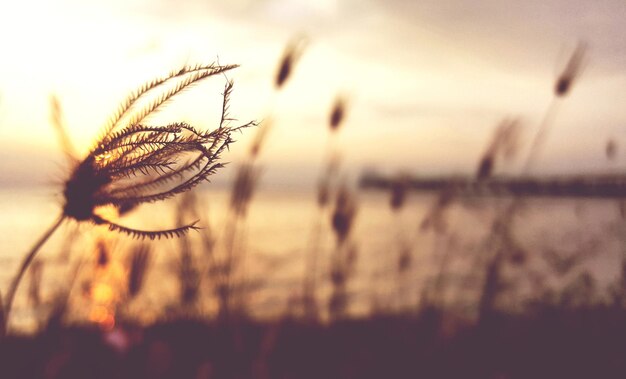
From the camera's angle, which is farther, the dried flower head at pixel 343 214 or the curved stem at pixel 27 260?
the dried flower head at pixel 343 214

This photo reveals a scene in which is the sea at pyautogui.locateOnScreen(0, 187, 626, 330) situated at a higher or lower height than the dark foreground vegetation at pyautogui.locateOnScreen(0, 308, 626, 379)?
higher

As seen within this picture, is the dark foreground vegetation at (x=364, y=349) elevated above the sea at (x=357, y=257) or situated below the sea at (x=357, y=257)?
below

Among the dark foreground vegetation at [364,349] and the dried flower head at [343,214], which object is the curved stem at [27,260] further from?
the dried flower head at [343,214]

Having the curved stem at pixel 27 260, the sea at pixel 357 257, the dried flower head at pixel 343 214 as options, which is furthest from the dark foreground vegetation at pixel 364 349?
the curved stem at pixel 27 260

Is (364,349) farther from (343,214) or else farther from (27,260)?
(27,260)

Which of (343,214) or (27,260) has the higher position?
(343,214)

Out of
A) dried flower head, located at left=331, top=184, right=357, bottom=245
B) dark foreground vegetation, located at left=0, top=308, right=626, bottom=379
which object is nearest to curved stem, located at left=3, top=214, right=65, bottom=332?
dark foreground vegetation, located at left=0, top=308, right=626, bottom=379

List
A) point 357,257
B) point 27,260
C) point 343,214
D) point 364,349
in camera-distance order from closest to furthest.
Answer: point 27,260
point 343,214
point 364,349
point 357,257

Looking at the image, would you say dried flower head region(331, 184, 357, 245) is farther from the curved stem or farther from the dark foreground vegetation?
the curved stem

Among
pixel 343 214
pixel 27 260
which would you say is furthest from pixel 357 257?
pixel 27 260
